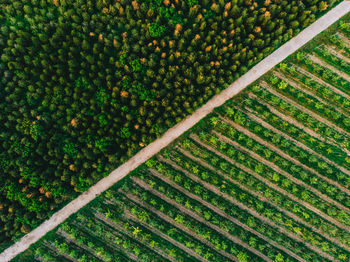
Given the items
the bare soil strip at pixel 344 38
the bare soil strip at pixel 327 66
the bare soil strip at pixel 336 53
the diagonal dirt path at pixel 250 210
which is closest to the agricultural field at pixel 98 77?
the bare soil strip at pixel 327 66

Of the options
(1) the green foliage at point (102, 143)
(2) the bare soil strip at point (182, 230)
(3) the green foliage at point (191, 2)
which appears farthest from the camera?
(2) the bare soil strip at point (182, 230)

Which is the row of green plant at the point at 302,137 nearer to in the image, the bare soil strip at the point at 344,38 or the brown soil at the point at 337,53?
the brown soil at the point at 337,53

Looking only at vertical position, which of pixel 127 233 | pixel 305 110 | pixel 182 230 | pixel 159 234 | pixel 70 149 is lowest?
pixel 127 233

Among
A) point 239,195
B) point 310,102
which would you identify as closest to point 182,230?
point 239,195

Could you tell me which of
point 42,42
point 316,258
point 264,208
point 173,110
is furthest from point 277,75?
point 42,42

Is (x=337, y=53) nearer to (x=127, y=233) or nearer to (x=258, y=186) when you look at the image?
(x=258, y=186)

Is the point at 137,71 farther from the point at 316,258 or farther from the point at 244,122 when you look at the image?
the point at 316,258

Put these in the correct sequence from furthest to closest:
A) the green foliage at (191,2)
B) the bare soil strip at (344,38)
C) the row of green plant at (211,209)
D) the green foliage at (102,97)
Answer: the bare soil strip at (344,38), the row of green plant at (211,209), the green foliage at (191,2), the green foliage at (102,97)
